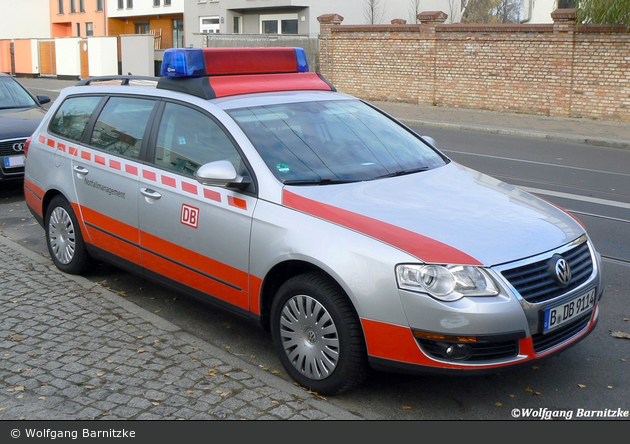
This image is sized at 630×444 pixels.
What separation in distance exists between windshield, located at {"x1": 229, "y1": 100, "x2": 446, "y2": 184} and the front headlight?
112 centimetres

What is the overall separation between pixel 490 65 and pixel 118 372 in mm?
20275

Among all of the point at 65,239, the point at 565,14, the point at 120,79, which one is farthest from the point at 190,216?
the point at 565,14

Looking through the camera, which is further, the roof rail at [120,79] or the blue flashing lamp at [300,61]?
the roof rail at [120,79]

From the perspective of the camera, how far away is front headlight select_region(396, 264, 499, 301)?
363 centimetres

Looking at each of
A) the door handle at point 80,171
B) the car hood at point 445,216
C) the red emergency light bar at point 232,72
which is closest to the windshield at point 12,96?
the door handle at point 80,171

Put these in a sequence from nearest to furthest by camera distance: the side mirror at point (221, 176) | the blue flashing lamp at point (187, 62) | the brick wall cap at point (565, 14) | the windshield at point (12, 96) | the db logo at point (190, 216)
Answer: the side mirror at point (221, 176), the db logo at point (190, 216), the blue flashing lamp at point (187, 62), the windshield at point (12, 96), the brick wall cap at point (565, 14)

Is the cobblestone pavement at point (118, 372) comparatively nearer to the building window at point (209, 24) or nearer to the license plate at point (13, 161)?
→ the license plate at point (13, 161)

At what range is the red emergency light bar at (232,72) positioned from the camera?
5.17 m

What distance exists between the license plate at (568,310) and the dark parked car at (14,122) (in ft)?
25.4

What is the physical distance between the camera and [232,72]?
543cm

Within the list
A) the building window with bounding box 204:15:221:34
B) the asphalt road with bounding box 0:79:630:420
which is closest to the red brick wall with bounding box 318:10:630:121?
the asphalt road with bounding box 0:79:630:420

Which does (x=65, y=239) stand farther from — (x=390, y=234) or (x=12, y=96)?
(x=12, y=96)

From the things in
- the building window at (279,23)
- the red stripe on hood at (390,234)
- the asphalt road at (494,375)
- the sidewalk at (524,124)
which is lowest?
the asphalt road at (494,375)

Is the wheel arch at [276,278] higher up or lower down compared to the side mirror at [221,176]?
lower down
